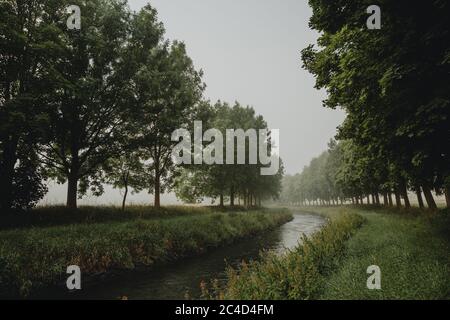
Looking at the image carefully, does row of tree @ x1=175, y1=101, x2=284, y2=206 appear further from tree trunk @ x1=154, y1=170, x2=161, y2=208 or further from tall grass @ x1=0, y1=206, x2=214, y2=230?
tall grass @ x1=0, y1=206, x2=214, y2=230

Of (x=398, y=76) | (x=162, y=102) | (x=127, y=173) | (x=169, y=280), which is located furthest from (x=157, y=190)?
(x=398, y=76)

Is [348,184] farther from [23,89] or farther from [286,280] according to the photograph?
[23,89]

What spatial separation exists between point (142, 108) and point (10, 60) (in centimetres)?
918

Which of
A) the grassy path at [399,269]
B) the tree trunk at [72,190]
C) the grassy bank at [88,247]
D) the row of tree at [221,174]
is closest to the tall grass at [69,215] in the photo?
the tree trunk at [72,190]

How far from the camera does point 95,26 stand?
22.0 metres

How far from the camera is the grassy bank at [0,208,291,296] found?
12039mm

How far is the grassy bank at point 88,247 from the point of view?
39.5ft

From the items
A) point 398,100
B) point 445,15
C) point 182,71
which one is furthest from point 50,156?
point 445,15

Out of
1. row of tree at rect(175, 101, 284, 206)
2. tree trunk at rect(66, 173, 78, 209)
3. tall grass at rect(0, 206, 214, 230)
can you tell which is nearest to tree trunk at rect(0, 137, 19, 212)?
tall grass at rect(0, 206, 214, 230)

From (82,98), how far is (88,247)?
29.5 ft

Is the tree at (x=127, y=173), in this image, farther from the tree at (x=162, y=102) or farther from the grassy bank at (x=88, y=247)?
the grassy bank at (x=88, y=247)

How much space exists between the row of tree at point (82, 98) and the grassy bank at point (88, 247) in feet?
15.7
